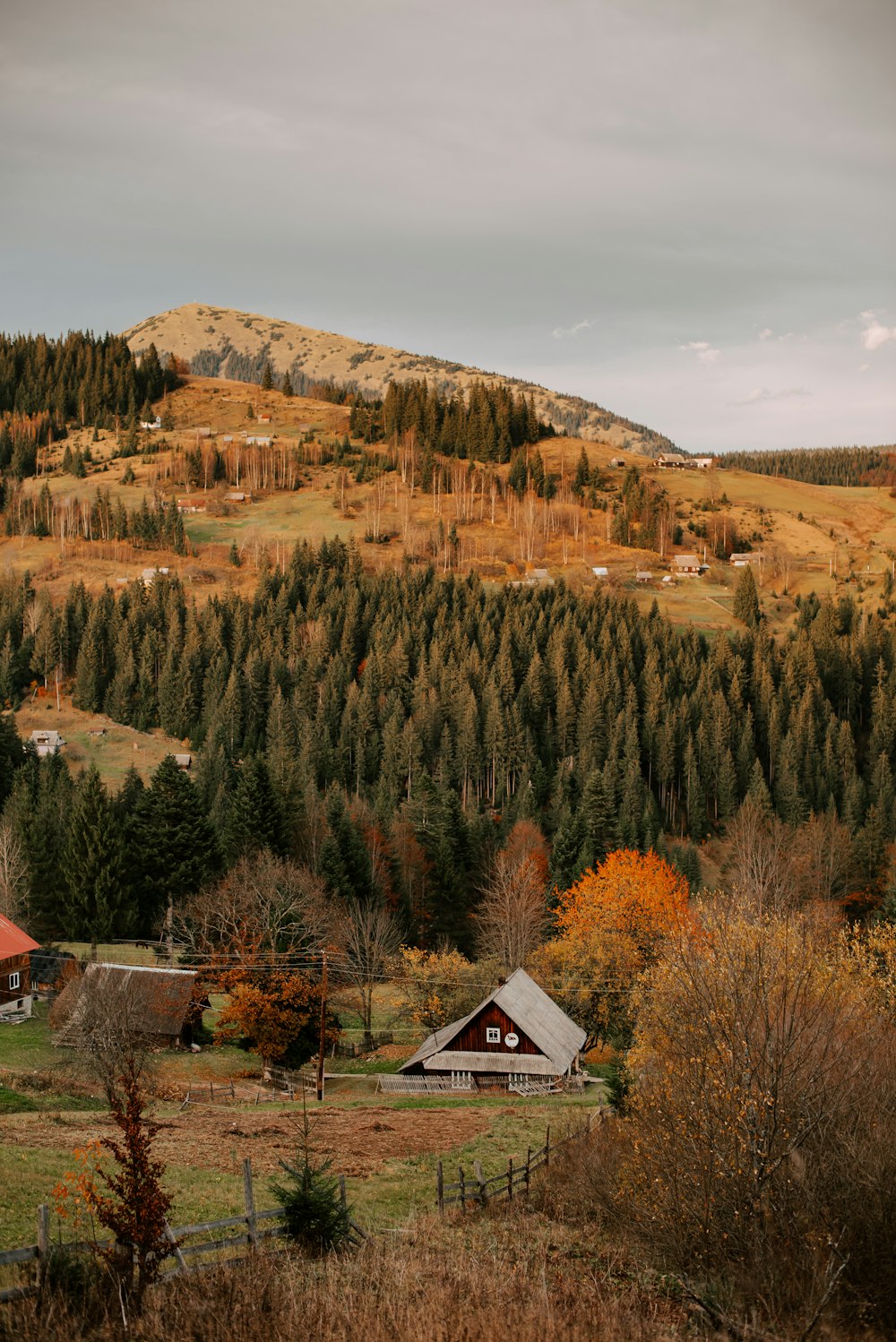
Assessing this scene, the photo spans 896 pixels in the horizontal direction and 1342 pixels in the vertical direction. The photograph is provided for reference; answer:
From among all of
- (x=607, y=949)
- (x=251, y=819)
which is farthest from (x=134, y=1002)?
(x=251, y=819)

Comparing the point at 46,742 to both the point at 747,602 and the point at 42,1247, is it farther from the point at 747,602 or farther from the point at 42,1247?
the point at 747,602

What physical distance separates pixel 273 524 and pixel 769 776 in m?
89.1


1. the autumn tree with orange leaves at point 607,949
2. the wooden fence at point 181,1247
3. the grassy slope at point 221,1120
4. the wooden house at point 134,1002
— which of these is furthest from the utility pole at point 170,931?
the wooden fence at point 181,1247

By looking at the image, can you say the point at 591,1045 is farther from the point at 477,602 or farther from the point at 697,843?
the point at 477,602

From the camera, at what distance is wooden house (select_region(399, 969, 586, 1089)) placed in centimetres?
3931

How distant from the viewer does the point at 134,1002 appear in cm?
3428

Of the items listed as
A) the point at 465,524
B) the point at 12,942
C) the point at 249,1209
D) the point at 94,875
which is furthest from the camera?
the point at 465,524

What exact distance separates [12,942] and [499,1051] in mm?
22478

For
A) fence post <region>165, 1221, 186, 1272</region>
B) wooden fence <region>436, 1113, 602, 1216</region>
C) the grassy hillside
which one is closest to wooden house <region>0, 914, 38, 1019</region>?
wooden fence <region>436, 1113, 602, 1216</region>

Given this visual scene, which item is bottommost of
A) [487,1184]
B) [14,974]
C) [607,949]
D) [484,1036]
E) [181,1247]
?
[484,1036]

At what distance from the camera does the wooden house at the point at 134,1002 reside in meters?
31.8

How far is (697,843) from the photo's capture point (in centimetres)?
9112

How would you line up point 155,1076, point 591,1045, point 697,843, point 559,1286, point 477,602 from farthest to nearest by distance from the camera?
point 477,602
point 697,843
point 591,1045
point 155,1076
point 559,1286

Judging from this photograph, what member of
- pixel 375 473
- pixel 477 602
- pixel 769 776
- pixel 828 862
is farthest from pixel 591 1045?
pixel 375 473
